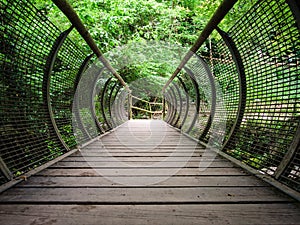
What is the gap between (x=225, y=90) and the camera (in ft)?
6.99

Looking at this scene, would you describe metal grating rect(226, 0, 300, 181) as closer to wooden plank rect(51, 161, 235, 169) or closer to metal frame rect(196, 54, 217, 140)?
wooden plank rect(51, 161, 235, 169)

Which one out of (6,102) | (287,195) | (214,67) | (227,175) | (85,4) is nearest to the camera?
(287,195)

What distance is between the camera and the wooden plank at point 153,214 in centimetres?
85

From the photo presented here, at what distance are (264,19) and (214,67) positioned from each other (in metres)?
1.14

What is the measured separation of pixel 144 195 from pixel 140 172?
420mm

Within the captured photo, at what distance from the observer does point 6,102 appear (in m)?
1.23

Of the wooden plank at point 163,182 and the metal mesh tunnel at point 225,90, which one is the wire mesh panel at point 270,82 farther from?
the wooden plank at point 163,182

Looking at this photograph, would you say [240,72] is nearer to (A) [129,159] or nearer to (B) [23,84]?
(A) [129,159]

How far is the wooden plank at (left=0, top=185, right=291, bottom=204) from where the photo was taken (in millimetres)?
1032

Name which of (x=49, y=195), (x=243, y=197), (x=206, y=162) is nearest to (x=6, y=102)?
(x=49, y=195)

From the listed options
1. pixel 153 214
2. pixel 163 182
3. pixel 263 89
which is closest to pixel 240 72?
pixel 263 89

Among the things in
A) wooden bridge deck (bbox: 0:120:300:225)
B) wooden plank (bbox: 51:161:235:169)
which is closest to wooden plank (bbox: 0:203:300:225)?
wooden bridge deck (bbox: 0:120:300:225)

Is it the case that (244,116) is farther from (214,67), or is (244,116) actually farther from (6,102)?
(6,102)

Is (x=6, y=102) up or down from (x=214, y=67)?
down
